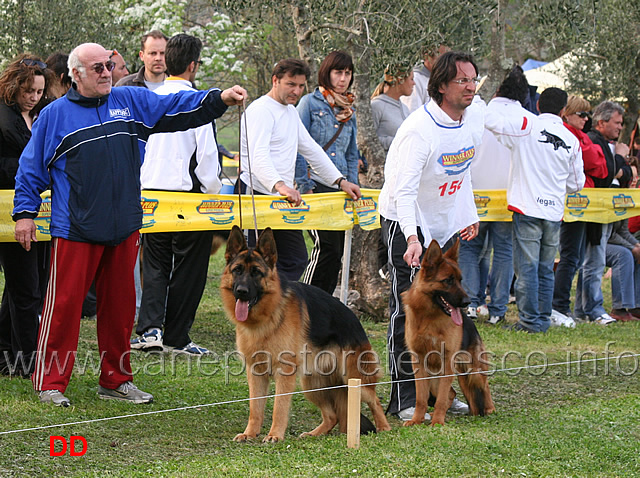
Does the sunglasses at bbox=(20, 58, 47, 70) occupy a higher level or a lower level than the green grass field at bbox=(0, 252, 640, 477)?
higher

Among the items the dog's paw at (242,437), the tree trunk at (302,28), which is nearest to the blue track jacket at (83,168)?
the dog's paw at (242,437)

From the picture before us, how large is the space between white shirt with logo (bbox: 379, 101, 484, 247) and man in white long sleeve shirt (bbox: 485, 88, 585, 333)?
140 inches

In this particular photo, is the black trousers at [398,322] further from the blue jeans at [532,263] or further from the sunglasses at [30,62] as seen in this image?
the blue jeans at [532,263]

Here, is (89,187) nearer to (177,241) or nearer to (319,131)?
(177,241)

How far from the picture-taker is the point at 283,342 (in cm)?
536

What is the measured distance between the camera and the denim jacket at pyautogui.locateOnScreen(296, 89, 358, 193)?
27.8ft

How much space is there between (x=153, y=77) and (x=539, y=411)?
15.0 ft

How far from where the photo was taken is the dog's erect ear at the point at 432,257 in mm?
5668

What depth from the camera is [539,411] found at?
6230mm

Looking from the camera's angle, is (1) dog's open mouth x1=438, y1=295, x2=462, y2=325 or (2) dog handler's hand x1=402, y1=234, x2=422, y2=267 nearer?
(2) dog handler's hand x1=402, y1=234, x2=422, y2=267

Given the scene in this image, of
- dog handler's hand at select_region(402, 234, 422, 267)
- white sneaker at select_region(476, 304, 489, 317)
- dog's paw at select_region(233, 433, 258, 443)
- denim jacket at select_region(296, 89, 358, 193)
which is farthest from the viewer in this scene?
white sneaker at select_region(476, 304, 489, 317)

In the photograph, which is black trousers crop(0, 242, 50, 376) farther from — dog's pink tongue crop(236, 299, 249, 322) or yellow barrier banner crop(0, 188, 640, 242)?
dog's pink tongue crop(236, 299, 249, 322)

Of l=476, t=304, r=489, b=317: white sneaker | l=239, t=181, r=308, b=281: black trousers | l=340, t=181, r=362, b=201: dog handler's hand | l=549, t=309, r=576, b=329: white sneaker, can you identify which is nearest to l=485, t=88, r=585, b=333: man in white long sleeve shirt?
l=549, t=309, r=576, b=329: white sneaker

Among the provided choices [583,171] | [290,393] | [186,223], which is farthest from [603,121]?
[290,393]
